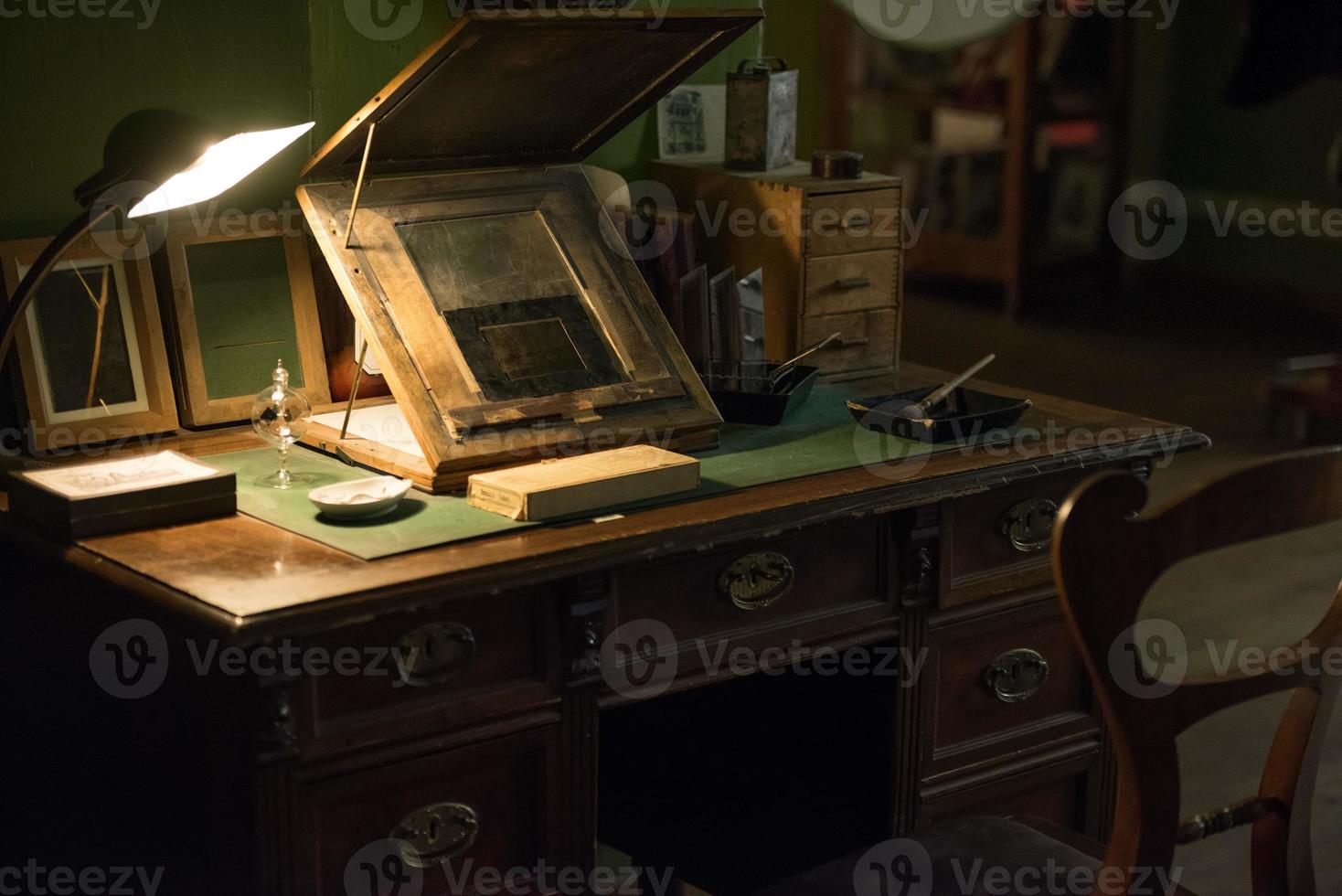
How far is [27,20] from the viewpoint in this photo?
1.97 m

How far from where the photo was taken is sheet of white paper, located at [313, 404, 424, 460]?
2.03m

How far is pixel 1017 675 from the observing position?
2.25 metres

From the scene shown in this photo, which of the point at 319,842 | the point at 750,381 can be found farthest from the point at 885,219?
the point at 319,842

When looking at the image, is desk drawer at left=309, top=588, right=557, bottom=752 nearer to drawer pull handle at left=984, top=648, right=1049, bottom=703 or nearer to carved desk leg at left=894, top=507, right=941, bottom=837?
carved desk leg at left=894, top=507, right=941, bottom=837

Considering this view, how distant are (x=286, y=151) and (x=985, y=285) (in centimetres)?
595

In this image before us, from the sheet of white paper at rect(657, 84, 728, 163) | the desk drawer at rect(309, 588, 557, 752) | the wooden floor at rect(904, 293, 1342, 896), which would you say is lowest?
the wooden floor at rect(904, 293, 1342, 896)

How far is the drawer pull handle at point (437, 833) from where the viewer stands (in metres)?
1.73

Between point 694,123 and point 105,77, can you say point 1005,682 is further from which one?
point 105,77

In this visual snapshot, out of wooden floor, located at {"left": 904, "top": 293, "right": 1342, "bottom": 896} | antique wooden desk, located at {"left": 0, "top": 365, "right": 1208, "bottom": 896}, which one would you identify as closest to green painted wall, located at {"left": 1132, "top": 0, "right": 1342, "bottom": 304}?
wooden floor, located at {"left": 904, "top": 293, "right": 1342, "bottom": 896}

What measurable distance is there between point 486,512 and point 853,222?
3.01ft

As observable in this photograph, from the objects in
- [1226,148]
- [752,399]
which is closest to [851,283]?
[752,399]

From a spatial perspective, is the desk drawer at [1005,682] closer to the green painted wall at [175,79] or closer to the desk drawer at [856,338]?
the desk drawer at [856,338]

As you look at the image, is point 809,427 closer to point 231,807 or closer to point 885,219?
point 885,219

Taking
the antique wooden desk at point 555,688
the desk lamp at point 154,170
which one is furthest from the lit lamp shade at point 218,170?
the antique wooden desk at point 555,688
